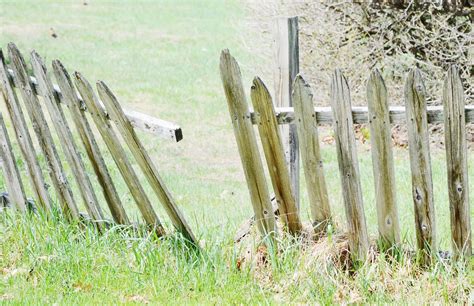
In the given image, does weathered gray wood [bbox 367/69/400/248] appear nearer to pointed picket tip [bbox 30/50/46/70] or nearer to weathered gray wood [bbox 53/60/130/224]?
weathered gray wood [bbox 53/60/130/224]

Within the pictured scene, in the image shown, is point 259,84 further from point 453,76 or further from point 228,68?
point 453,76

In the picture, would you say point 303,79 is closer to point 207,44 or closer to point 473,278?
point 473,278

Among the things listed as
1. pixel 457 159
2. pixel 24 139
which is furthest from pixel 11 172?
pixel 457 159

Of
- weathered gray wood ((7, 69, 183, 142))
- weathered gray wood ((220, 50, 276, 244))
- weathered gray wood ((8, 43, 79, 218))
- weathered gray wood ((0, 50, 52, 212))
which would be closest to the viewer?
weathered gray wood ((7, 69, 183, 142))

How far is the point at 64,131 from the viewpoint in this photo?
16.2 ft

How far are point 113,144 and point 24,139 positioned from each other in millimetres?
992

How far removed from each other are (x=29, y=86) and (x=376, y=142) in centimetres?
212

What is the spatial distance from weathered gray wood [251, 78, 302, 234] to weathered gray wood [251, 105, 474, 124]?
0.06 m

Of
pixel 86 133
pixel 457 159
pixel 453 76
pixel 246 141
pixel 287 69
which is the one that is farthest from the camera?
pixel 287 69

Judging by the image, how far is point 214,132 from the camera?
11.4m

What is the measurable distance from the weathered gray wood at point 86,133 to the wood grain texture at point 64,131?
12cm

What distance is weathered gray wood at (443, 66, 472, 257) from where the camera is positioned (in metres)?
4.00

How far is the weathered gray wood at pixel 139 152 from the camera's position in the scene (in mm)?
4383

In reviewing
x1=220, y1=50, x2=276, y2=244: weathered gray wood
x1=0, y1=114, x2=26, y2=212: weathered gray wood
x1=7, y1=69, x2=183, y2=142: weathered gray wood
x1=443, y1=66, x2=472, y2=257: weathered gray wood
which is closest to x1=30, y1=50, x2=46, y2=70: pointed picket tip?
x1=7, y1=69, x2=183, y2=142: weathered gray wood
